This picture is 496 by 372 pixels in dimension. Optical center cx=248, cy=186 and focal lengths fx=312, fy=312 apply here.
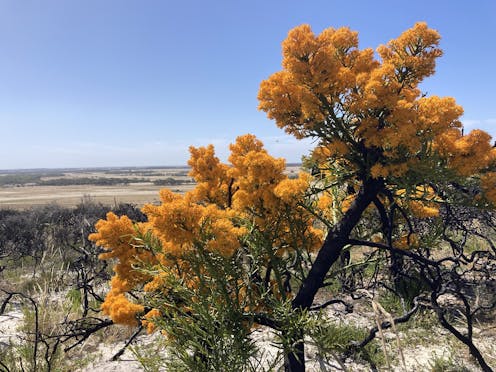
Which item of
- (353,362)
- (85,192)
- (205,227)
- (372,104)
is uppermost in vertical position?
(372,104)

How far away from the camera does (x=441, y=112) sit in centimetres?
256

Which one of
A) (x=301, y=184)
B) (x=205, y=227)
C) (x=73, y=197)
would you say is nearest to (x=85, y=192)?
(x=73, y=197)

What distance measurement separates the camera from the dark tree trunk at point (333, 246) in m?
3.05

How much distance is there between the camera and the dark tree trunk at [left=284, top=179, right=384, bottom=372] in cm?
305

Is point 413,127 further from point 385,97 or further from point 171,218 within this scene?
point 171,218

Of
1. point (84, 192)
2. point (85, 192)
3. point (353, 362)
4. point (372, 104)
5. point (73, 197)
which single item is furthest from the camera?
point (85, 192)

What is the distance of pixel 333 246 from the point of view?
320cm

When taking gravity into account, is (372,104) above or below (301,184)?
above

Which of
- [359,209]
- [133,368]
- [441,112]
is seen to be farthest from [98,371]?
[441,112]

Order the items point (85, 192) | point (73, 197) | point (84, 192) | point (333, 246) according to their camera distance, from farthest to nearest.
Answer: point (85, 192) → point (84, 192) → point (73, 197) → point (333, 246)

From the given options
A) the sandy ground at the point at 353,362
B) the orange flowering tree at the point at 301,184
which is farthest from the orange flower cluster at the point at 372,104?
the sandy ground at the point at 353,362

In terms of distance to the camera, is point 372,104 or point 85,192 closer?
point 372,104

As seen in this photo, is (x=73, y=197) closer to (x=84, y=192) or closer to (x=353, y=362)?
(x=84, y=192)

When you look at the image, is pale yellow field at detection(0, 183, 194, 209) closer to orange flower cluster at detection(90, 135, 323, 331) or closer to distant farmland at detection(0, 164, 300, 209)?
distant farmland at detection(0, 164, 300, 209)
